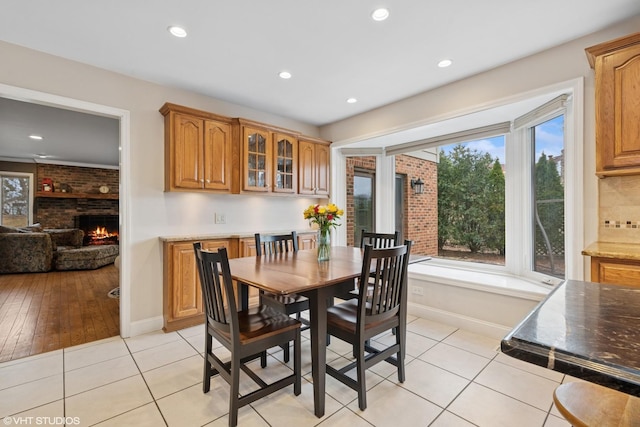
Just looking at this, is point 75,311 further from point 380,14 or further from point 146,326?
point 380,14

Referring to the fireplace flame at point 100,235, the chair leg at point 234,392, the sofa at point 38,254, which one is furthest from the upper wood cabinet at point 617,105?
the fireplace flame at point 100,235

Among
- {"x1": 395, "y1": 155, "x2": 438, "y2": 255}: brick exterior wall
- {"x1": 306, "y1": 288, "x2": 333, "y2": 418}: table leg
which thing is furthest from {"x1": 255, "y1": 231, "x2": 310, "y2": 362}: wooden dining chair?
{"x1": 395, "y1": 155, "x2": 438, "y2": 255}: brick exterior wall

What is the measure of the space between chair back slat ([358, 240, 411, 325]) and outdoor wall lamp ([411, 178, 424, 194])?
268cm

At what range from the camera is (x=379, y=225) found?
446cm

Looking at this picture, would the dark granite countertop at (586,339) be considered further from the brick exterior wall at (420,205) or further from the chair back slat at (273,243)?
the brick exterior wall at (420,205)

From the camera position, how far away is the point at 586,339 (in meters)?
0.66

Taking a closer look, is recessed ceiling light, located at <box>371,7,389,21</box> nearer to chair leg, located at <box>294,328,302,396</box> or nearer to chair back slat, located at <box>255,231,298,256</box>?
chair back slat, located at <box>255,231,298,256</box>

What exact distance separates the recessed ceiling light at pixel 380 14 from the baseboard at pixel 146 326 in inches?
135

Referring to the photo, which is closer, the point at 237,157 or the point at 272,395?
the point at 272,395

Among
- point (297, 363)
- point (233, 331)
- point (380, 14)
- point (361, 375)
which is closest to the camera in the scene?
point (233, 331)

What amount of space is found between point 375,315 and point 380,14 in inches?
81.1

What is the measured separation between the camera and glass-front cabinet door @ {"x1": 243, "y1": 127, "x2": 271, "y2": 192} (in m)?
3.58

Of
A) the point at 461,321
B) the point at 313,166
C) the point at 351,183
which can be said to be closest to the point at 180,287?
the point at 313,166

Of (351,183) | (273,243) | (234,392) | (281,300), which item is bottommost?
(234,392)
